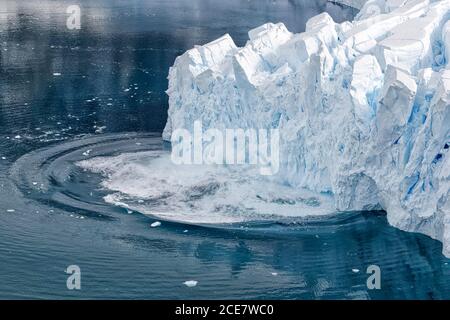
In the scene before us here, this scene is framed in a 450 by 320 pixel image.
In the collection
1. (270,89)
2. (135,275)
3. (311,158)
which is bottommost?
(135,275)

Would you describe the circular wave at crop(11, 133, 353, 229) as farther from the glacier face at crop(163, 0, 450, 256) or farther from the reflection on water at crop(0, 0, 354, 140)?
the reflection on water at crop(0, 0, 354, 140)

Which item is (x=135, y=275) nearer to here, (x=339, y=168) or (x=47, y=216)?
(x=47, y=216)

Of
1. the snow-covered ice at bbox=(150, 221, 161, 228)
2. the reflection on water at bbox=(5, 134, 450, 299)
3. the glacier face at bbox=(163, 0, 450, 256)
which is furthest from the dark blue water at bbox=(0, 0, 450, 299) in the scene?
the glacier face at bbox=(163, 0, 450, 256)

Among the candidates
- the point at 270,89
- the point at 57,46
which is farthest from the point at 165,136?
the point at 57,46

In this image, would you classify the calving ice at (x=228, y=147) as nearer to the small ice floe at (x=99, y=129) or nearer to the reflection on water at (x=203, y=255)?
the reflection on water at (x=203, y=255)

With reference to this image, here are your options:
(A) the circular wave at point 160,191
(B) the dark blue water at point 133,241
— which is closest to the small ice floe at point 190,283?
(B) the dark blue water at point 133,241

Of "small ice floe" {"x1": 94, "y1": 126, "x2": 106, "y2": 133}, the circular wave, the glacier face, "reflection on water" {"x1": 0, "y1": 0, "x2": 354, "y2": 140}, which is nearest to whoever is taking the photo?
the glacier face
